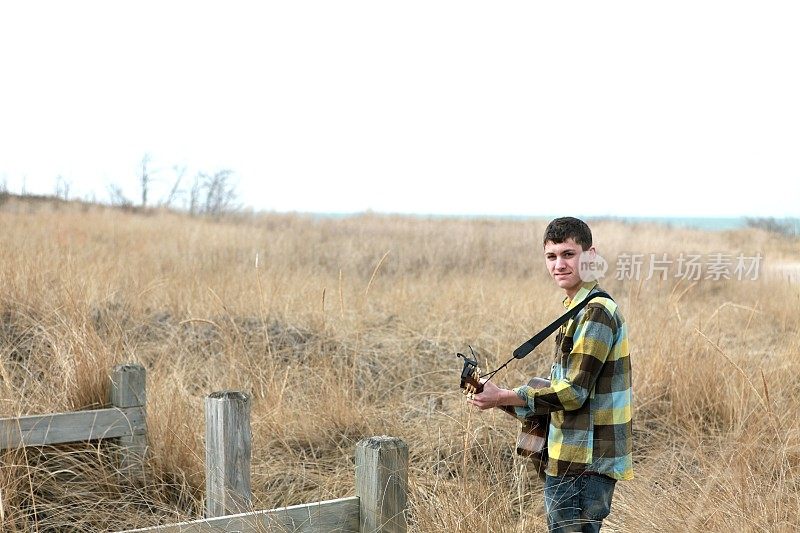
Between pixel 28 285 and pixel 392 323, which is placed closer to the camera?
pixel 28 285

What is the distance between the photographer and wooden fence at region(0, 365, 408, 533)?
8.02ft

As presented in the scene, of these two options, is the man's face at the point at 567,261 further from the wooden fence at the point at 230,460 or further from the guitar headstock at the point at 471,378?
the wooden fence at the point at 230,460

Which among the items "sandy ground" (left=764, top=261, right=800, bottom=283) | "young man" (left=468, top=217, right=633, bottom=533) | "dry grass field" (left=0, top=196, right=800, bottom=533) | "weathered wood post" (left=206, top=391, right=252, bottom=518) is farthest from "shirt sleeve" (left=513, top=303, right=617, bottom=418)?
"sandy ground" (left=764, top=261, right=800, bottom=283)

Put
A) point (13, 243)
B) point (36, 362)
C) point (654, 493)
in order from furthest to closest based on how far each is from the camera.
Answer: point (13, 243) < point (36, 362) < point (654, 493)

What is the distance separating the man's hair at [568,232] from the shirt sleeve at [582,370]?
207 millimetres

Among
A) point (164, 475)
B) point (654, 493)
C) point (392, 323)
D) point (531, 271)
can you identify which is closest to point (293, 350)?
point (392, 323)

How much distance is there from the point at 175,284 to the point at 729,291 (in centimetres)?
713

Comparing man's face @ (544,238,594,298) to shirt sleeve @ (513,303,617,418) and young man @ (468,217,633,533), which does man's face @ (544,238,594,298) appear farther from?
shirt sleeve @ (513,303,617,418)

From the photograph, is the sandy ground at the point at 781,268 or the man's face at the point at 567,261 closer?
the man's face at the point at 567,261

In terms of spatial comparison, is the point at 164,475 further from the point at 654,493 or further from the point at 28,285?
the point at 28,285

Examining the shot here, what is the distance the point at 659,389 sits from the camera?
516 centimetres

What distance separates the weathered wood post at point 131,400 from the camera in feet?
13.2

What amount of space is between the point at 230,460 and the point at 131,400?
1.17 m

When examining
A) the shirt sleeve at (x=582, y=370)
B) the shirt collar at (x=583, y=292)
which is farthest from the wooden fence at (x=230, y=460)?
the shirt collar at (x=583, y=292)
